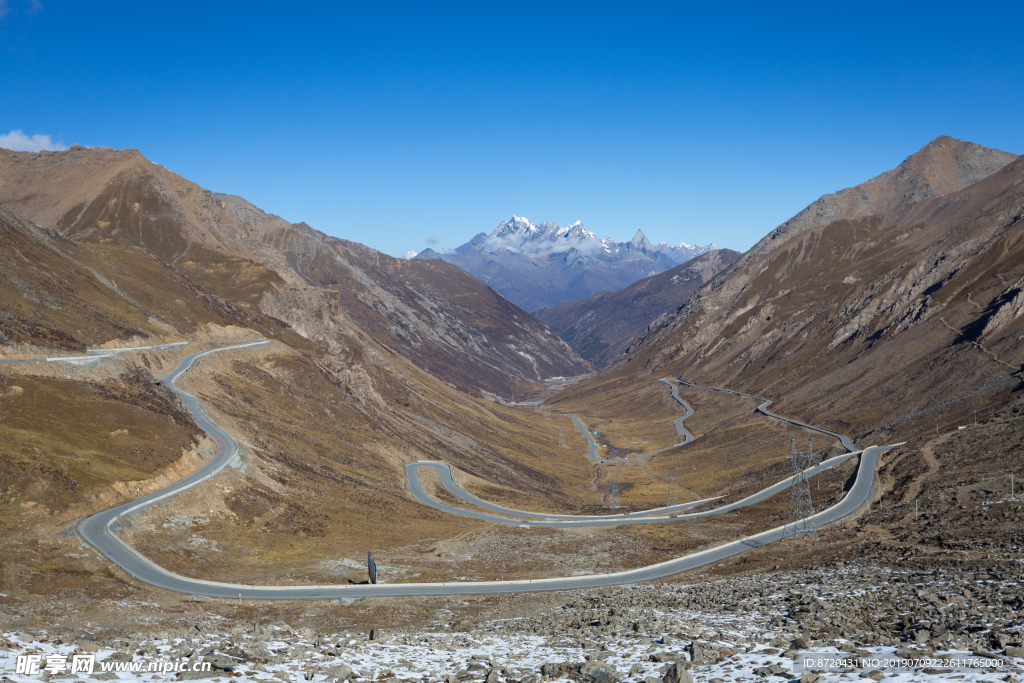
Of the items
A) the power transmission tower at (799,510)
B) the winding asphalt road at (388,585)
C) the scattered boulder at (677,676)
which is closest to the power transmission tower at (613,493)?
the winding asphalt road at (388,585)

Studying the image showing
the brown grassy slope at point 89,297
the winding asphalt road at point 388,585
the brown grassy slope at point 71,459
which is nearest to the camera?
the brown grassy slope at point 71,459

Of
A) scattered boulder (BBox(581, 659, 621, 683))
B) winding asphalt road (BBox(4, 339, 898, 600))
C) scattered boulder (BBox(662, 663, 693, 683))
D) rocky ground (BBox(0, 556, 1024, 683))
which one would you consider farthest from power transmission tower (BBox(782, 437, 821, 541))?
scattered boulder (BBox(662, 663, 693, 683))

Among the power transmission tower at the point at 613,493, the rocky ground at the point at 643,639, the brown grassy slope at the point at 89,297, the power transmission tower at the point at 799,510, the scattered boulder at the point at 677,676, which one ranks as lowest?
the power transmission tower at the point at 613,493

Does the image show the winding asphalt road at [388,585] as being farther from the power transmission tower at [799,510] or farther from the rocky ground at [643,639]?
the rocky ground at [643,639]

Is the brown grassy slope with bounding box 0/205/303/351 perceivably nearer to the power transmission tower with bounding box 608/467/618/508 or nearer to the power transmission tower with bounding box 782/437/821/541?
the power transmission tower with bounding box 608/467/618/508

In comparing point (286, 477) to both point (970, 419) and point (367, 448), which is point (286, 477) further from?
point (970, 419)

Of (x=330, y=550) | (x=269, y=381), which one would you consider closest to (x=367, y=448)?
(x=269, y=381)
